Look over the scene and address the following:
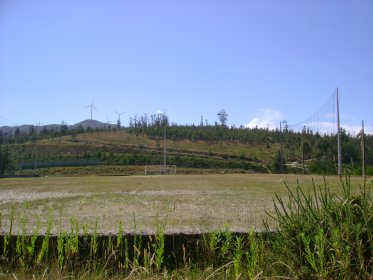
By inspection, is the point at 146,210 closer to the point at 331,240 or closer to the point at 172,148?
the point at 331,240

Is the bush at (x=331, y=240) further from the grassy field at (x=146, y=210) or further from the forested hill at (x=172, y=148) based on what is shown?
the forested hill at (x=172, y=148)

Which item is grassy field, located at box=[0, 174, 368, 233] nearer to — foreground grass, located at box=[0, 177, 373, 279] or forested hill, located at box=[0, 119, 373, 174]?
foreground grass, located at box=[0, 177, 373, 279]

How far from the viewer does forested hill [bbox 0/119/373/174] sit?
68125mm

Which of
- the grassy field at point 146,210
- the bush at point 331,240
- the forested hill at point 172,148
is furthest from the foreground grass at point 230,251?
the forested hill at point 172,148

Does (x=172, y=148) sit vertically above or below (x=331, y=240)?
above

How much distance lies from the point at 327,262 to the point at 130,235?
5.53 ft

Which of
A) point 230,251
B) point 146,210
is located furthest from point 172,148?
point 230,251

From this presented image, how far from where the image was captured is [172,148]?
86.9 metres

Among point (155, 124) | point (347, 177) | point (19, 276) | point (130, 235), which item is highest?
point (155, 124)

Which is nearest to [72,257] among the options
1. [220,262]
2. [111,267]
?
[111,267]

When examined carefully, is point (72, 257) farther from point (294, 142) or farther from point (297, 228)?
point (294, 142)

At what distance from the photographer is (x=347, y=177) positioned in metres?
3.97

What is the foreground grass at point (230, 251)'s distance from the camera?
327cm

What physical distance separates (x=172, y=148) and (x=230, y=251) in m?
83.1
